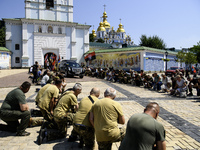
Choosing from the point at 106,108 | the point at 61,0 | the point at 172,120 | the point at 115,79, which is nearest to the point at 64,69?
the point at 115,79

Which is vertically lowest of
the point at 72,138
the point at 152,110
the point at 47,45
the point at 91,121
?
the point at 72,138

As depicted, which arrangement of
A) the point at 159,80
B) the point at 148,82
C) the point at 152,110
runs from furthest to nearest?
the point at 148,82 < the point at 159,80 < the point at 152,110

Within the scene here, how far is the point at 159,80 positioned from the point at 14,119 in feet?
36.1

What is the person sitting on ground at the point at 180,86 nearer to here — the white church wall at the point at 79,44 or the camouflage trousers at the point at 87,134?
the camouflage trousers at the point at 87,134

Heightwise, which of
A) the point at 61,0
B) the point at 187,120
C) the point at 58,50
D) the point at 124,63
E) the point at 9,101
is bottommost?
the point at 187,120

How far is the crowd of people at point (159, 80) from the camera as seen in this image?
11172 mm

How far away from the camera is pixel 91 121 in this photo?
380 cm

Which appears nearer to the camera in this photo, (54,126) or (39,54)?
(54,126)

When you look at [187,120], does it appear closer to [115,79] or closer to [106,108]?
[106,108]

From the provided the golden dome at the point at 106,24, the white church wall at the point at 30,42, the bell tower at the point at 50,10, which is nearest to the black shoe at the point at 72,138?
the white church wall at the point at 30,42

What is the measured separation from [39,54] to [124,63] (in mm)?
18188

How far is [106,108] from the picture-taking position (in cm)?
346

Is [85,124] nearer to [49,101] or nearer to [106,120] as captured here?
[106,120]

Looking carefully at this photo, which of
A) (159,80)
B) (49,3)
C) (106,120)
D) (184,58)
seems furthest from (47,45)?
(106,120)
